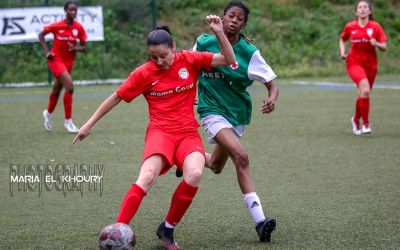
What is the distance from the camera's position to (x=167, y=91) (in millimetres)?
6320

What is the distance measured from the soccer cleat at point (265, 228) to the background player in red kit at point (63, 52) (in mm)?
7518

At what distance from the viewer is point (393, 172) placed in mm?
9570

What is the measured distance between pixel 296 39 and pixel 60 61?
14724 millimetres

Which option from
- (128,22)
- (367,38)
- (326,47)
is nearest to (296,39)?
(326,47)

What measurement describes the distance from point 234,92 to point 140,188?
148 cm

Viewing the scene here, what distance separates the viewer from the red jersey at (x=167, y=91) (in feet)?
20.6

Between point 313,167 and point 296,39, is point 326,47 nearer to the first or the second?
point 296,39

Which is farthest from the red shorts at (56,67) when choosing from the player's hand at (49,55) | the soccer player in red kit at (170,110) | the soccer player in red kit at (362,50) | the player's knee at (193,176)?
the player's knee at (193,176)

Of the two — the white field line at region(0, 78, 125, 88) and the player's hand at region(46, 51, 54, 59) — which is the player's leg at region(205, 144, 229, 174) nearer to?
the player's hand at region(46, 51, 54, 59)

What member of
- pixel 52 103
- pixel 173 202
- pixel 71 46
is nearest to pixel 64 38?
pixel 71 46

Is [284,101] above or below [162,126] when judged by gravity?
below

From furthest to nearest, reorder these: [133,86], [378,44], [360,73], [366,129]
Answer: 1. [360,73]
2. [378,44]
3. [366,129]
4. [133,86]

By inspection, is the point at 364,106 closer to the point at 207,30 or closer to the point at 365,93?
the point at 365,93

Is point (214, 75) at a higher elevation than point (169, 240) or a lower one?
higher
